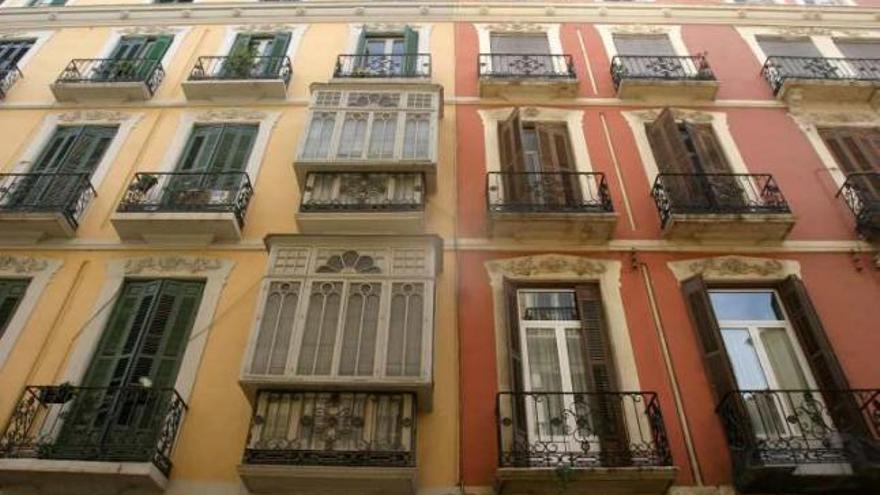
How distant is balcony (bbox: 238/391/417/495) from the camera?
661 centimetres

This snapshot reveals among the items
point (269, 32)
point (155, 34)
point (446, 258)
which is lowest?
point (446, 258)

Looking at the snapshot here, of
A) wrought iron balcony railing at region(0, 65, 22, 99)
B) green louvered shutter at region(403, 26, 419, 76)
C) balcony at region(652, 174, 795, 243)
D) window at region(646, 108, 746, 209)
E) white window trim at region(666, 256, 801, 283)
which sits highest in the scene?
green louvered shutter at region(403, 26, 419, 76)

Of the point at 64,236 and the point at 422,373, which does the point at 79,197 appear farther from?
the point at 422,373

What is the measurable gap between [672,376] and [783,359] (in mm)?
1479

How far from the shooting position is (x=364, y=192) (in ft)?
31.7

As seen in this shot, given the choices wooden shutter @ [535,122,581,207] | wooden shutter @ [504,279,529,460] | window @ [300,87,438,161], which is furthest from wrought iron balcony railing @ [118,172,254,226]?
wooden shutter @ [535,122,581,207]

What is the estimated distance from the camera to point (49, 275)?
29.8 ft

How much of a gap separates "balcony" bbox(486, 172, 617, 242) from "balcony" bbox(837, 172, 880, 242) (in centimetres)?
341

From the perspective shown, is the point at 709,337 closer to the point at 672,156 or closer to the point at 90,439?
the point at 672,156

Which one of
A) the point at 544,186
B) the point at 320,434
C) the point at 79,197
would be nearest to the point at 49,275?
the point at 79,197

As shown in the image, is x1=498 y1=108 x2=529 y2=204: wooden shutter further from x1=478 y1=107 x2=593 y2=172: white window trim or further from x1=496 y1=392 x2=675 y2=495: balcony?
x1=496 y1=392 x2=675 y2=495: balcony

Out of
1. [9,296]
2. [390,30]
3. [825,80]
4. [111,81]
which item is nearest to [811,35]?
[825,80]

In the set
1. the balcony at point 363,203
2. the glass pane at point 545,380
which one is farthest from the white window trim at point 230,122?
the glass pane at point 545,380

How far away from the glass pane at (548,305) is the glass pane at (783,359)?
232 cm
